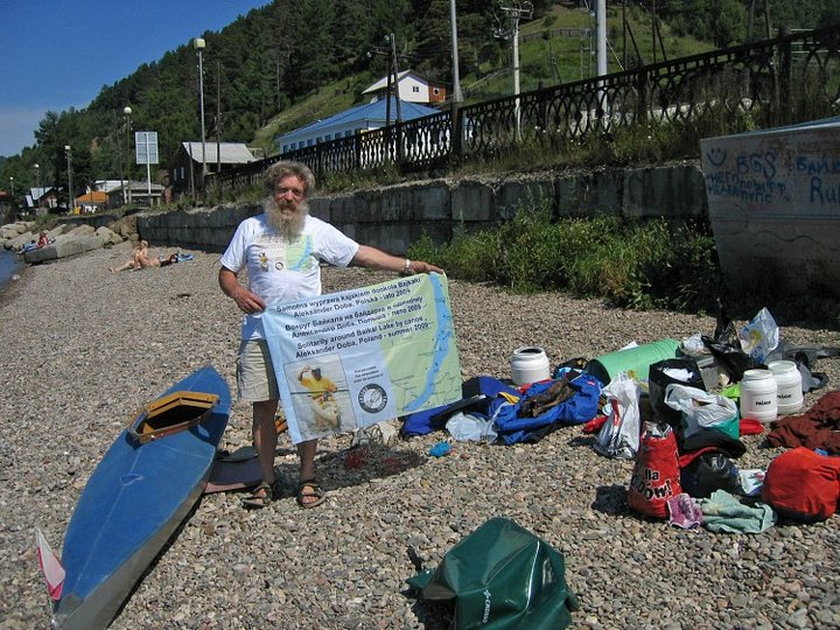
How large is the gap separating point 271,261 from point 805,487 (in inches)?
130

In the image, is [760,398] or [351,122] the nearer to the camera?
[760,398]

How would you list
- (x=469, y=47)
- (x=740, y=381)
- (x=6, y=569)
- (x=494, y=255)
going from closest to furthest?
(x=6, y=569), (x=740, y=381), (x=494, y=255), (x=469, y=47)

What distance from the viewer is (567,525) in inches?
192

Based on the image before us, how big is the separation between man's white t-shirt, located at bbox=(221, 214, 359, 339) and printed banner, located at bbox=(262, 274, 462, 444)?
0.09 meters

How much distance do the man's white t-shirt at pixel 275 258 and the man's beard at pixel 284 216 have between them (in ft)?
0.14

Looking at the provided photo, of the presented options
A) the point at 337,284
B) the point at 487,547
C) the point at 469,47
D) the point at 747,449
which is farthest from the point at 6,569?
the point at 469,47

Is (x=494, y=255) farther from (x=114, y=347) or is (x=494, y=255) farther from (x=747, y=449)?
(x=747, y=449)

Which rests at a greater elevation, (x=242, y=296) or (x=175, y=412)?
(x=242, y=296)

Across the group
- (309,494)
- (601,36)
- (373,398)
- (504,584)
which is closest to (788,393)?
(373,398)

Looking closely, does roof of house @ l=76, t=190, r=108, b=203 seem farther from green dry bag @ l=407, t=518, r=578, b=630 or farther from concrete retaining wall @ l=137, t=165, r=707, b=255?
green dry bag @ l=407, t=518, r=578, b=630

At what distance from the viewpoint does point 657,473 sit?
15.5 ft

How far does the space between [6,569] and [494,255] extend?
31.7 ft

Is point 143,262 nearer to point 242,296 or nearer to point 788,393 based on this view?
point 242,296

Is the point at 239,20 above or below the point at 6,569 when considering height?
above
